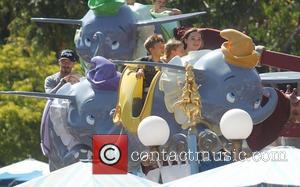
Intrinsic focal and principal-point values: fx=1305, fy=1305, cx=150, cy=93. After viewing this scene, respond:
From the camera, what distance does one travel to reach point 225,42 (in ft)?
A: 43.1

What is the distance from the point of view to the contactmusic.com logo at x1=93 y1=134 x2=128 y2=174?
12.8m

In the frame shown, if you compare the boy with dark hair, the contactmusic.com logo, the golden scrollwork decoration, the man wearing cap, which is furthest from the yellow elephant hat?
the man wearing cap

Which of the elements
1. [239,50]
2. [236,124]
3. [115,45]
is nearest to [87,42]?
[115,45]

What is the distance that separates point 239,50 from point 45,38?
11394 millimetres

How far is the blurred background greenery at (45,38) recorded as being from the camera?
22.9 metres

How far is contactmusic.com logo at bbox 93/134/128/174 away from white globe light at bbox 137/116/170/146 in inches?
18.1

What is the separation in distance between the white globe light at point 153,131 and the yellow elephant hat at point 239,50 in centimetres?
124

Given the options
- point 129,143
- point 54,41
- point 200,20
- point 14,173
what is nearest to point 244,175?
point 129,143

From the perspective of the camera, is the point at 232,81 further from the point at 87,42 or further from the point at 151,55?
the point at 87,42

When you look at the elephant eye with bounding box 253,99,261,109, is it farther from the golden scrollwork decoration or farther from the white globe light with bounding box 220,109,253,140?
the white globe light with bounding box 220,109,253,140

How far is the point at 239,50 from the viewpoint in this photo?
1284 cm

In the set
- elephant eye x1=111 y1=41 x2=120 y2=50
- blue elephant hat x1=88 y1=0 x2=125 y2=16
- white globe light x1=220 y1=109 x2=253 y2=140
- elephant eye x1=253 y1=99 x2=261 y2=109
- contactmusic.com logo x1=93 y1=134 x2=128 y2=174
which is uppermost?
blue elephant hat x1=88 y1=0 x2=125 y2=16

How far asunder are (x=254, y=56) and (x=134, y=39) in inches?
84.0

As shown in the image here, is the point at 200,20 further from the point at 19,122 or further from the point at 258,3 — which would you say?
the point at 19,122
